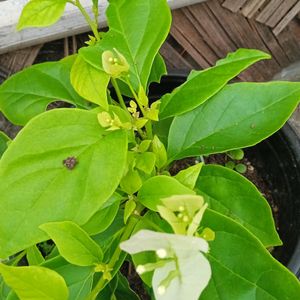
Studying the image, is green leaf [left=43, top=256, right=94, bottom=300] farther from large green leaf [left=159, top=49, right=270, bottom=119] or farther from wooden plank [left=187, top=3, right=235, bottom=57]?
wooden plank [left=187, top=3, right=235, bottom=57]

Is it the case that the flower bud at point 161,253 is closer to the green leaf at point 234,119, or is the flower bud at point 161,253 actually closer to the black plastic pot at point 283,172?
the green leaf at point 234,119

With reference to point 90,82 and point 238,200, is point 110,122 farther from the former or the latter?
point 238,200

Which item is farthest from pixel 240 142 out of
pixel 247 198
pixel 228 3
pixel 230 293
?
pixel 228 3

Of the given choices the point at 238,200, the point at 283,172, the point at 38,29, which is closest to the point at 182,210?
the point at 238,200

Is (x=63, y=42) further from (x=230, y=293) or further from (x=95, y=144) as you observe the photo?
(x=230, y=293)

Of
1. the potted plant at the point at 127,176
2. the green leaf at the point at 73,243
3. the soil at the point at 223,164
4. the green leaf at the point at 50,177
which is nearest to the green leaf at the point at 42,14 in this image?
the potted plant at the point at 127,176

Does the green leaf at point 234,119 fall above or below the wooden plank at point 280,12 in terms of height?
above

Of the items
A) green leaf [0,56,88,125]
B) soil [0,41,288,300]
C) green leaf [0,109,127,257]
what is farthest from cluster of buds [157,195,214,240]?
soil [0,41,288,300]
